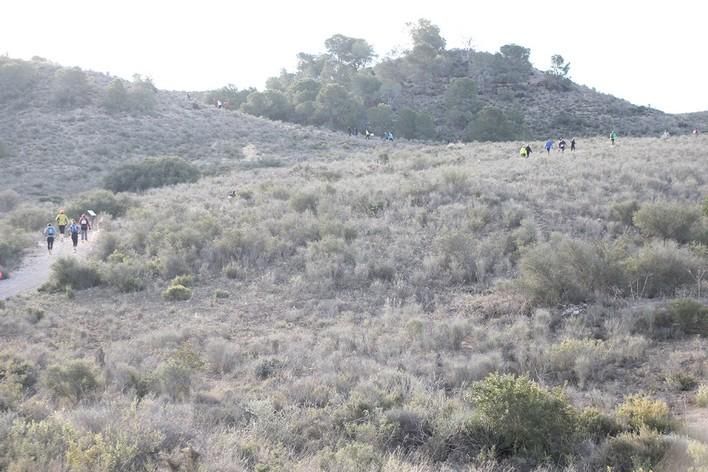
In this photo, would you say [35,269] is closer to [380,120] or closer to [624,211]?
[624,211]

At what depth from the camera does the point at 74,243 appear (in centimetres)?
2103

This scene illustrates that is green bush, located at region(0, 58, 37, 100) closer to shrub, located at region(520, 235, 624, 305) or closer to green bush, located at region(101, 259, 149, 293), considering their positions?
green bush, located at region(101, 259, 149, 293)

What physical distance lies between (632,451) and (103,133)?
51618 mm

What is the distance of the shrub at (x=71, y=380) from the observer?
7.62 metres

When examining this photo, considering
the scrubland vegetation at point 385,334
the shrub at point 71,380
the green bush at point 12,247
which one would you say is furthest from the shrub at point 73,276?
the shrub at point 71,380

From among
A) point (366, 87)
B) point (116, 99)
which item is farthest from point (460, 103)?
point (116, 99)

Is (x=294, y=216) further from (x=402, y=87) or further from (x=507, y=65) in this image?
(x=507, y=65)

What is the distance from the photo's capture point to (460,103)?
67250 millimetres

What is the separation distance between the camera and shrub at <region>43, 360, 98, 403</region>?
7.62 meters

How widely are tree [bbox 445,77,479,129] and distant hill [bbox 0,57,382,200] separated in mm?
16000

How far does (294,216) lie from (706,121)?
68.0 meters

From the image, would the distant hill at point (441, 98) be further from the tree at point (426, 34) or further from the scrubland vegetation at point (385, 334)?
the scrubland vegetation at point (385, 334)

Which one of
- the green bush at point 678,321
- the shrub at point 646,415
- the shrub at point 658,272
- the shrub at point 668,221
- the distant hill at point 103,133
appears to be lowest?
the shrub at point 646,415

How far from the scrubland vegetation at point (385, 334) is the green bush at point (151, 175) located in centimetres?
1329
